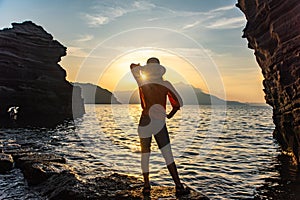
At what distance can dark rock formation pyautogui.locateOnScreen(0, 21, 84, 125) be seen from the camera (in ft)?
185

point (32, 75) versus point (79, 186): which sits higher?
point (32, 75)

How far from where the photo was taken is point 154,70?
739 centimetres

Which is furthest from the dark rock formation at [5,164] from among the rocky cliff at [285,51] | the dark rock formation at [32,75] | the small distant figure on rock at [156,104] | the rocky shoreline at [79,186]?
the dark rock formation at [32,75]

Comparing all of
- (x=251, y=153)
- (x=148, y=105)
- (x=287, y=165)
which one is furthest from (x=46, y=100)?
(x=148, y=105)

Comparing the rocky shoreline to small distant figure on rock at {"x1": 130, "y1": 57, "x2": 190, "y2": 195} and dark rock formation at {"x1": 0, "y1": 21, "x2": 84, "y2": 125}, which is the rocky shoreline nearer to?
small distant figure on rock at {"x1": 130, "y1": 57, "x2": 190, "y2": 195}

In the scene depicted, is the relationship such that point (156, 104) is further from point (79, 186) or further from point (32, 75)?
point (32, 75)

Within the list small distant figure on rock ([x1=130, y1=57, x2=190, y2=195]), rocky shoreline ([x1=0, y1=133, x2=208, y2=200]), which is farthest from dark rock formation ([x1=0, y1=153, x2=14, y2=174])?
small distant figure on rock ([x1=130, y1=57, x2=190, y2=195])

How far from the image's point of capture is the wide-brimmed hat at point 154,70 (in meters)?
7.38

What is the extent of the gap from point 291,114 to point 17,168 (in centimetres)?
1379

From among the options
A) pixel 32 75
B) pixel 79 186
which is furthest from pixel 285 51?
pixel 32 75

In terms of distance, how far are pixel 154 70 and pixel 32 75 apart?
58.5 metres

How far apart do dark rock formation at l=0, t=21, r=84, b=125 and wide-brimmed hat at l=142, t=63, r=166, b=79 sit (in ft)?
158

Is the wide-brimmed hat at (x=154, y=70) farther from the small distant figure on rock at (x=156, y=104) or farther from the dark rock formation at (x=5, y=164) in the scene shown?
the dark rock formation at (x=5, y=164)

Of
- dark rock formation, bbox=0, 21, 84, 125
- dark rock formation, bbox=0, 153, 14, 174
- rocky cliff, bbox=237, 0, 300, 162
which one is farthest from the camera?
dark rock formation, bbox=0, 21, 84, 125
